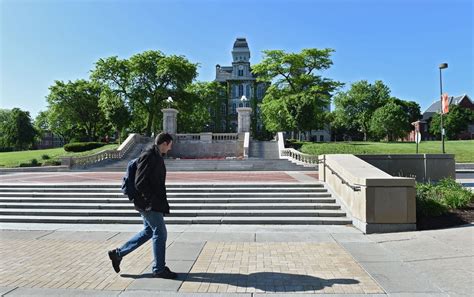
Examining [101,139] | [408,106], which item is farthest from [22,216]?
[408,106]

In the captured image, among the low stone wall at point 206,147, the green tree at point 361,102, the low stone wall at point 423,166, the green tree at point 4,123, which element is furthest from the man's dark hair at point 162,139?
the green tree at point 4,123

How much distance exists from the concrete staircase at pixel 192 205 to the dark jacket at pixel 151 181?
14.5ft

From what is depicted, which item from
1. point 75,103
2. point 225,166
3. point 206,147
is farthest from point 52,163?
point 75,103

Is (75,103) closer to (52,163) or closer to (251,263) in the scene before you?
(52,163)

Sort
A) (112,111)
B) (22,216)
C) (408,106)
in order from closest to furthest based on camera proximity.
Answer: (22,216)
(112,111)
(408,106)

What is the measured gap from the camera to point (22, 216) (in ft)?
32.5

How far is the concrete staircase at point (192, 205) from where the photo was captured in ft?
30.4

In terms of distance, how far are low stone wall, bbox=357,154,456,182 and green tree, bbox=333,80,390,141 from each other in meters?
58.3

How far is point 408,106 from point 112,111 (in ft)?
214

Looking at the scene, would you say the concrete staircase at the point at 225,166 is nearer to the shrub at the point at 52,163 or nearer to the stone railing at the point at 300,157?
the stone railing at the point at 300,157

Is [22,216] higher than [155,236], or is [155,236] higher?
[155,236]

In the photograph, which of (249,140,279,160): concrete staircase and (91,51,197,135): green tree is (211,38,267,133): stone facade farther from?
(249,140,279,160): concrete staircase

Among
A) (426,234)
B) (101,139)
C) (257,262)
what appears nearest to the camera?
(257,262)

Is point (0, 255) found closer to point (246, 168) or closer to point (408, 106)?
point (246, 168)
